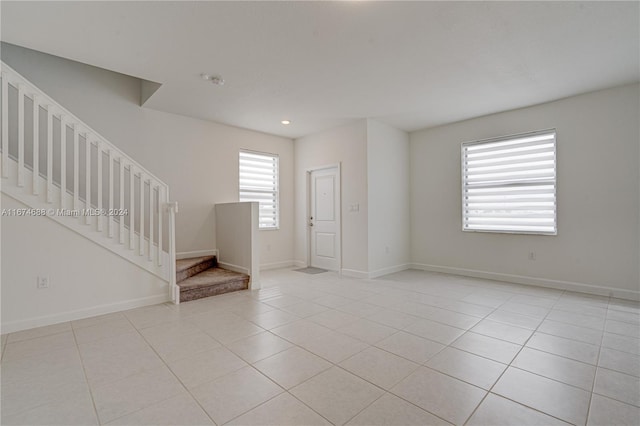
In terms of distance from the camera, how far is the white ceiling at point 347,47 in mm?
2492

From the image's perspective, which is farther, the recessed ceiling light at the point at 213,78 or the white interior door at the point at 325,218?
the white interior door at the point at 325,218

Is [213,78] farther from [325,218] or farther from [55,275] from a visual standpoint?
[325,218]

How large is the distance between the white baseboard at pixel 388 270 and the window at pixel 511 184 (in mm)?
1407

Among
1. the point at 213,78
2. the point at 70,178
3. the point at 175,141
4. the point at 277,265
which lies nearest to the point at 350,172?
the point at 277,265

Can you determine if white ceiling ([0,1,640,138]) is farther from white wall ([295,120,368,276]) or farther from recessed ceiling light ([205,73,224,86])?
white wall ([295,120,368,276])

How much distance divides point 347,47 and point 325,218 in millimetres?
3566

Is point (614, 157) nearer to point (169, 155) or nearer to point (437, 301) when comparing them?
point (437, 301)

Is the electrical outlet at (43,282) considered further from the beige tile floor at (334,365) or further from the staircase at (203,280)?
the staircase at (203,280)

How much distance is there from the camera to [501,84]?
3.92 metres

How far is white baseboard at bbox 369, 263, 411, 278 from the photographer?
5346 mm

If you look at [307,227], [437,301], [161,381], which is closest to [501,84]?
[437,301]

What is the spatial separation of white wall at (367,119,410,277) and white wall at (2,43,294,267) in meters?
2.10

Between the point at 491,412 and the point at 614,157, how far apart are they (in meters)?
4.33

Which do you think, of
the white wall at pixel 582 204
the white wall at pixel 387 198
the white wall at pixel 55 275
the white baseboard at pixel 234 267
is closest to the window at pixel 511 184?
the white wall at pixel 582 204
